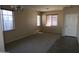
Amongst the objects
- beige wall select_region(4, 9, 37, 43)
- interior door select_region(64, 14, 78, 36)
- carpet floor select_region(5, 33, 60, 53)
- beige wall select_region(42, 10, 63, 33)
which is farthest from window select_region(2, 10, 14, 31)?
interior door select_region(64, 14, 78, 36)

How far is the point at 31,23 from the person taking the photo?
1.75 m

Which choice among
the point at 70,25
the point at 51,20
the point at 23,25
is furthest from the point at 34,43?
the point at 70,25

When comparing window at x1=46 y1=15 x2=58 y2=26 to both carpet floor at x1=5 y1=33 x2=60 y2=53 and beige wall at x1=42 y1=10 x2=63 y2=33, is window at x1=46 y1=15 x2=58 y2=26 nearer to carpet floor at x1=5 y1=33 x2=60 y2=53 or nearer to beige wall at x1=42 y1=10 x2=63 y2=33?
beige wall at x1=42 y1=10 x2=63 y2=33

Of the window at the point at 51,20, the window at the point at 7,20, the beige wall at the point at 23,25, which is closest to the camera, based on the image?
the window at the point at 7,20

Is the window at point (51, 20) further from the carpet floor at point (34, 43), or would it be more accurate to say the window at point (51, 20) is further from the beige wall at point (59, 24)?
the carpet floor at point (34, 43)

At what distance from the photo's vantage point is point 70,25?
154 centimetres

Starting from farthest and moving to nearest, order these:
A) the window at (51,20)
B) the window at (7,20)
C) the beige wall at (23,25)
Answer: the window at (51,20) < the beige wall at (23,25) < the window at (7,20)

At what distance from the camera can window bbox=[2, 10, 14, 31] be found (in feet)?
4.60

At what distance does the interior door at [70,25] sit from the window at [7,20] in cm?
86

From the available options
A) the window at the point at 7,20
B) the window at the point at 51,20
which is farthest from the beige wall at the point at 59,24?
the window at the point at 7,20

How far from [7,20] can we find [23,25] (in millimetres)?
309

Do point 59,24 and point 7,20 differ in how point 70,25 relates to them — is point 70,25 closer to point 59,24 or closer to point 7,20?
point 59,24

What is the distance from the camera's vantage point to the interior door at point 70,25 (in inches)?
58.5
